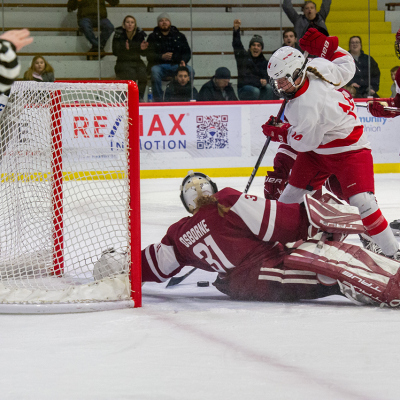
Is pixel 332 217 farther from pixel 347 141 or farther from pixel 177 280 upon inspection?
pixel 177 280

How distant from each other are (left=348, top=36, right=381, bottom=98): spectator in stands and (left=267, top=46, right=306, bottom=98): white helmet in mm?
4714

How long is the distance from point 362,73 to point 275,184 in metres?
4.17

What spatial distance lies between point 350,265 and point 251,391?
88cm

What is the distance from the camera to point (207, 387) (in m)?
1.61

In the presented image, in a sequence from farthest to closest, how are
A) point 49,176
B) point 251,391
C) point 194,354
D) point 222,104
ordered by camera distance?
point 222,104, point 49,176, point 194,354, point 251,391

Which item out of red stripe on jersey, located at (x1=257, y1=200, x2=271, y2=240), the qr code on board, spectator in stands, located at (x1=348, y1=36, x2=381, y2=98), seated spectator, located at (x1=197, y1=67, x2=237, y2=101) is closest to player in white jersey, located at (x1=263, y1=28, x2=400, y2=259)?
red stripe on jersey, located at (x1=257, y1=200, x2=271, y2=240)

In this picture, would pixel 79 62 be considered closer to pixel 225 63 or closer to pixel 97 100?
pixel 225 63

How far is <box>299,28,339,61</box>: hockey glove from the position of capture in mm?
3217

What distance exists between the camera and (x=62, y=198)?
112 inches

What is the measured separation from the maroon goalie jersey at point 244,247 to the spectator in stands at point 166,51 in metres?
4.95

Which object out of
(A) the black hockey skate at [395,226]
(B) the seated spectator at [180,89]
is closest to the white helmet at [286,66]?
(A) the black hockey skate at [395,226]

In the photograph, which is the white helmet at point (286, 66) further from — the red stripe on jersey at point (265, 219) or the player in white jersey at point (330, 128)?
the red stripe on jersey at point (265, 219)

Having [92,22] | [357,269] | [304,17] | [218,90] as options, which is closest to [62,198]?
[357,269]

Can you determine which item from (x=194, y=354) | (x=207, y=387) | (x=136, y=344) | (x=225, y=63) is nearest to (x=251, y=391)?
(x=207, y=387)
